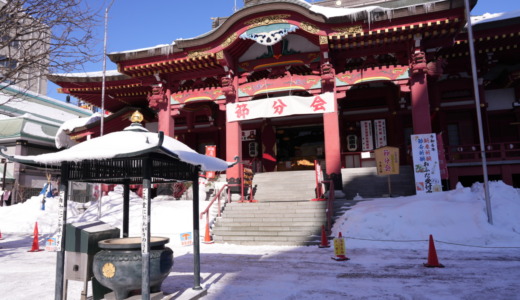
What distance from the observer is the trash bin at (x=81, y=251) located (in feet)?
16.2

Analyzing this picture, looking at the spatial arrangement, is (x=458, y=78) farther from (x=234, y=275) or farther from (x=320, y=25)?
(x=234, y=275)

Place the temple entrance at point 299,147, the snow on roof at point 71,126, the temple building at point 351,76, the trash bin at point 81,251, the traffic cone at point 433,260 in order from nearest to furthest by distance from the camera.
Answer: the trash bin at point 81,251 → the traffic cone at point 433,260 → the temple building at point 351,76 → the temple entrance at point 299,147 → the snow on roof at point 71,126

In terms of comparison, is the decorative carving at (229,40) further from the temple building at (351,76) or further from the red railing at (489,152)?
the red railing at (489,152)

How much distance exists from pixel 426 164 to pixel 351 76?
15.5 feet

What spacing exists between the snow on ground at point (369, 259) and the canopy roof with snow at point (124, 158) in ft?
6.53

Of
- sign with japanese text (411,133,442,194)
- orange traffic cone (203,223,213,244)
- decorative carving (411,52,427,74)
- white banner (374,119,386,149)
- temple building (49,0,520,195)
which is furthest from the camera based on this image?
white banner (374,119,386,149)

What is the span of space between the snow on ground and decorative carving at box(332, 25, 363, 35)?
267 inches

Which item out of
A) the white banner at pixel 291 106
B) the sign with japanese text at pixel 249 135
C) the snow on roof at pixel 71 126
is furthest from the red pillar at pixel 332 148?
the snow on roof at pixel 71 126

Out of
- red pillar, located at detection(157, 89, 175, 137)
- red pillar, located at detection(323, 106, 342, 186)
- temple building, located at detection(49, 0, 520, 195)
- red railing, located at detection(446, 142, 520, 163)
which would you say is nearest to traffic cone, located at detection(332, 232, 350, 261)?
red pillar, located at detection(323, 106, 342, 186)

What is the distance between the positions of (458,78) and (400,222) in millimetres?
10162

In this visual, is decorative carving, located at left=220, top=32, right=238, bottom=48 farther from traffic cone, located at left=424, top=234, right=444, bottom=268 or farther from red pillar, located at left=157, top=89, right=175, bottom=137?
traffic cone, located at left=424, top=234, right=444, bottom=268

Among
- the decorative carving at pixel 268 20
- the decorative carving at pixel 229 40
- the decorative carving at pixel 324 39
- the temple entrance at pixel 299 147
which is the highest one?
the decorative carving at pixel 268 20

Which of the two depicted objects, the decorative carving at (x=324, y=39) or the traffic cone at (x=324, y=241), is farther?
the decorative carving at (x=324, y=39)

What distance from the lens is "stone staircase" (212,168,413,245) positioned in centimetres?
1109
